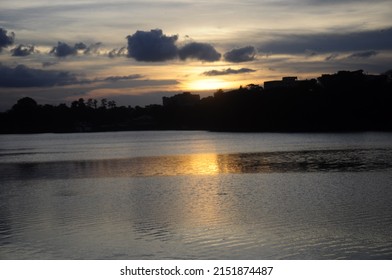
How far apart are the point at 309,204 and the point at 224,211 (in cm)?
278

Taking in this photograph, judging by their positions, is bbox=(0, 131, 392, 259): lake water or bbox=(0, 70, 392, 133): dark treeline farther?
bbox=(0, 70, 392, 133): dark treeline

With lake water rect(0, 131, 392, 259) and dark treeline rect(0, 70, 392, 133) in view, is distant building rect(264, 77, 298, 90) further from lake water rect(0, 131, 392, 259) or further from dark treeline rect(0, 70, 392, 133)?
lake water rect(0, 131, 392, 259)

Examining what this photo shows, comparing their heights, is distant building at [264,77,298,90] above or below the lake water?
above

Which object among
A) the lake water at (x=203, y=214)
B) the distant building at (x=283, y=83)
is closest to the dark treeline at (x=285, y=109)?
the distant building at (x=283, y=83)

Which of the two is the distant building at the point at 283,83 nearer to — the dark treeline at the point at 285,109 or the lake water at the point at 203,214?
the dark treeline at the point at 285,109

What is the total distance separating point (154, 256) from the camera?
40.3 ft

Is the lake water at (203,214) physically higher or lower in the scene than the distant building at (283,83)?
lower

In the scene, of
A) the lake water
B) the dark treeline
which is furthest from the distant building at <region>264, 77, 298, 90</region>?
the lake water

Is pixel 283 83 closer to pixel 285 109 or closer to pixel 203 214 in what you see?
pixel 285 109

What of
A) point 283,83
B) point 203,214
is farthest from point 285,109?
point 203,214

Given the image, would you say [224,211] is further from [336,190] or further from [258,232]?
[336,190]

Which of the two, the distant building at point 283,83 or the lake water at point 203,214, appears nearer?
the lake water at point 203,214

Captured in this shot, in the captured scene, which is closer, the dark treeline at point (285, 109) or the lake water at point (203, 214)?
the lake water at point (203, 214)
